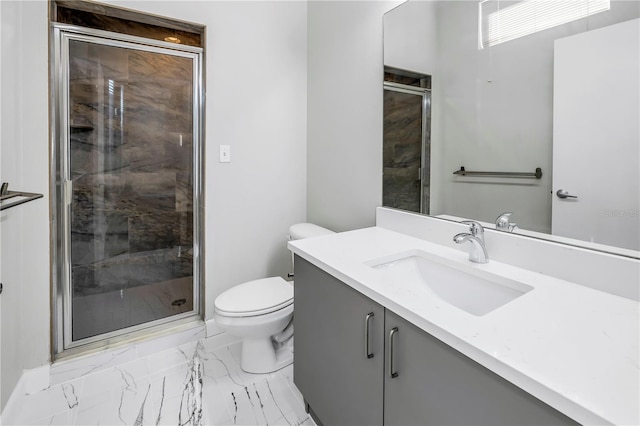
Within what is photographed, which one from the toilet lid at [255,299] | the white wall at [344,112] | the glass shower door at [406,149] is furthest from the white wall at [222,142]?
the glass shower door at [406,149]

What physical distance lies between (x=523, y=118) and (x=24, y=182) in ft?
7.04

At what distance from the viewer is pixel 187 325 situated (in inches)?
83.5

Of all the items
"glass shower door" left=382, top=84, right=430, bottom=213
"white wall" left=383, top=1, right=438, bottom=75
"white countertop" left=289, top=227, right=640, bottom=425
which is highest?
"white wall" left=383, top=1, right=438, bottom=75

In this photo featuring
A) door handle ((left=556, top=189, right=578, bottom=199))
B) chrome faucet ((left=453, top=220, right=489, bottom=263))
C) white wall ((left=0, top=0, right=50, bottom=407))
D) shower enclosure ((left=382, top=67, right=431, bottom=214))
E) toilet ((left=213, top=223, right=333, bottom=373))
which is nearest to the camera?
door handle ((left=556, top=189, right=578, bottom=199))

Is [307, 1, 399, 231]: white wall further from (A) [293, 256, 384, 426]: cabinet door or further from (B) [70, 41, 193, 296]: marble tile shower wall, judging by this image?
(B) [70, 41, 193, 296]: marble tile shower wall

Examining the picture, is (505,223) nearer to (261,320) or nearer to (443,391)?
(443,391)

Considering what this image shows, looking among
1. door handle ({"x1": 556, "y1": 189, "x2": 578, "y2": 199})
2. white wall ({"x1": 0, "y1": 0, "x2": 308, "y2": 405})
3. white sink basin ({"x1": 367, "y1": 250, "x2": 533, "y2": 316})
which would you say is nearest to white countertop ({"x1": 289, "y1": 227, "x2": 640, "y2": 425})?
white sink basin ({"x1": 367, "y1": 250, "x2": 533, "y2": 316})

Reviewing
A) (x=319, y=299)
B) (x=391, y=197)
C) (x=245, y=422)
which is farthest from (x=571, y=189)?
(x=245, y=422)

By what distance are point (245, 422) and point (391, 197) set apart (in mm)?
1253

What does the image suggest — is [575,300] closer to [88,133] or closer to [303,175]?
[303,175]

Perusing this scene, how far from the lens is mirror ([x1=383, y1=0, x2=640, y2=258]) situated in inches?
35.0

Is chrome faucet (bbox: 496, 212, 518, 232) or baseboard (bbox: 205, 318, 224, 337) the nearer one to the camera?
chrome faucet (bbox: 496, 212, 518, 232)

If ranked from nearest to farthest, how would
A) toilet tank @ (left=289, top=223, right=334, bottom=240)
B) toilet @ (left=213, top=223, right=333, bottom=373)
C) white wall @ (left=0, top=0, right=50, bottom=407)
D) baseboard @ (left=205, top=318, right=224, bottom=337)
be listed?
white wall @ (left=0, top=0, right=50, bottom=407) < toilet @ (left=213, top=223, right=333, bottom=373) < toilet tank @ (left=289, top=223, right=334, bottom=240) < baseboard @ (left=205, top=318, right=224, bottom=337)

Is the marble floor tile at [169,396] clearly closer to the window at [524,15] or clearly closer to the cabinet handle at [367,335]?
the cabinet handle at [367,335]
